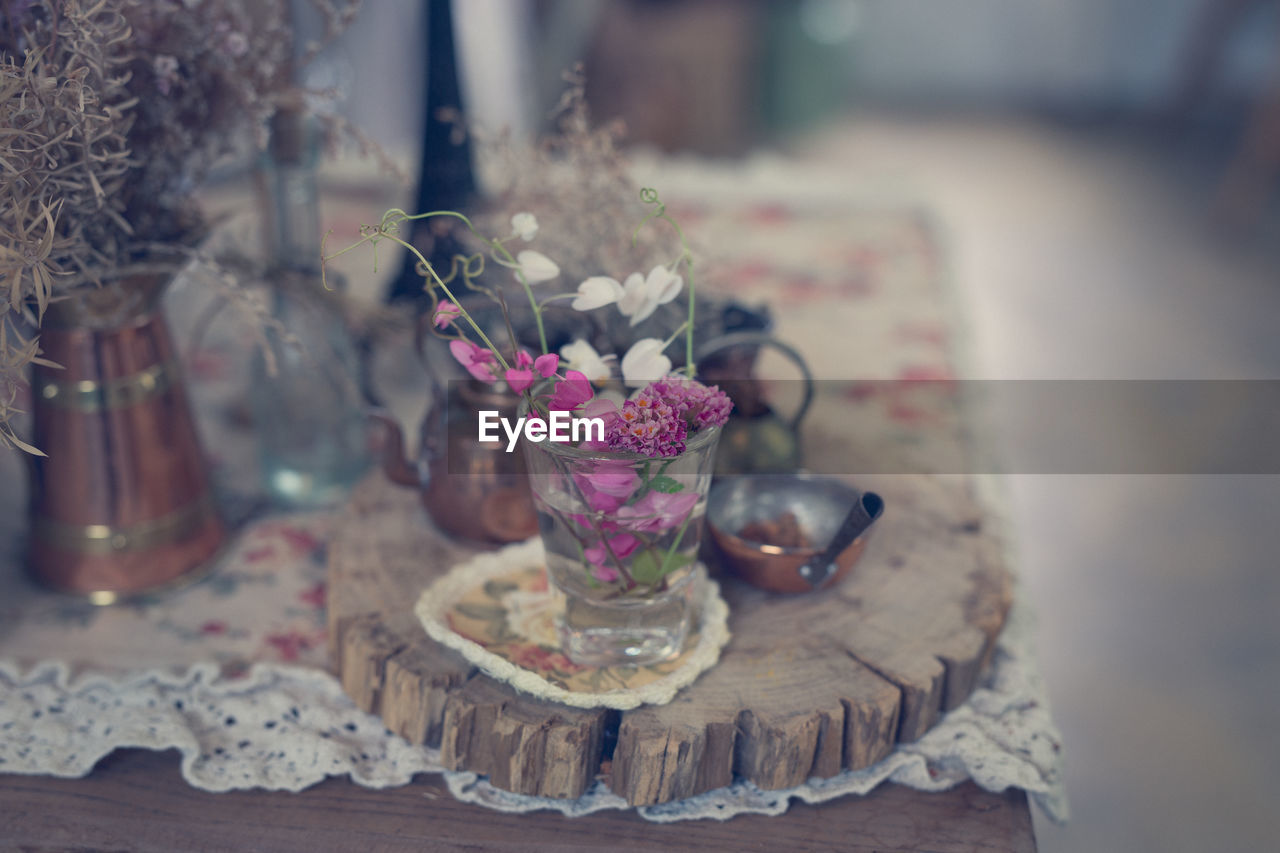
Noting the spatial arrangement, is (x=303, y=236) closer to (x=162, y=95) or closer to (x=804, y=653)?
(x=162, y=95)

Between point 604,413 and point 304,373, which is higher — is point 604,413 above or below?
above

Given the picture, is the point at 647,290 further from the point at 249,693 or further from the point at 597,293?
the point at 249,693

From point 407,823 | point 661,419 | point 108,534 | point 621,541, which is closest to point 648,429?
point 661,419

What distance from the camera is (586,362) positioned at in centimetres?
73

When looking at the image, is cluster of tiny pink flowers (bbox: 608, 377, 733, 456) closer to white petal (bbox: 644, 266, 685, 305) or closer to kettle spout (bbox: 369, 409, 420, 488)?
white petal (bbox: 644, 266, 685, 305)

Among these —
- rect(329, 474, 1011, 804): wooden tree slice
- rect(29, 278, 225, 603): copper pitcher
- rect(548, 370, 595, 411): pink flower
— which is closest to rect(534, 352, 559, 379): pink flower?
rect(548, 370, 595, 411): pink flower

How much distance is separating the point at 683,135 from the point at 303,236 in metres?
2.61

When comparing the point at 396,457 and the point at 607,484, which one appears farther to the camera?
the point at 396,457

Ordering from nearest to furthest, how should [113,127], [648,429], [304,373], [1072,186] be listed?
1. [648,429]
2. [113,127]
3. [304,373]
4. [1072,186]

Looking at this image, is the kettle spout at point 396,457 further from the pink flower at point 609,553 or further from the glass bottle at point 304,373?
the pink flower at point 609,553

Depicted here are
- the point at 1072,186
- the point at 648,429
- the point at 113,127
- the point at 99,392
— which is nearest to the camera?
the point at 648,429

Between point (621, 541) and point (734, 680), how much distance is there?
6.2 inches

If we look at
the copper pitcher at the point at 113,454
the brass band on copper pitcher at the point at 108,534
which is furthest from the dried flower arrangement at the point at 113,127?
the brass band on copper pitcher at the point at 108,534

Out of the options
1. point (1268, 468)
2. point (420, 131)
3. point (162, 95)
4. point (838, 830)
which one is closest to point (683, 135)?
point (1268, 468)
